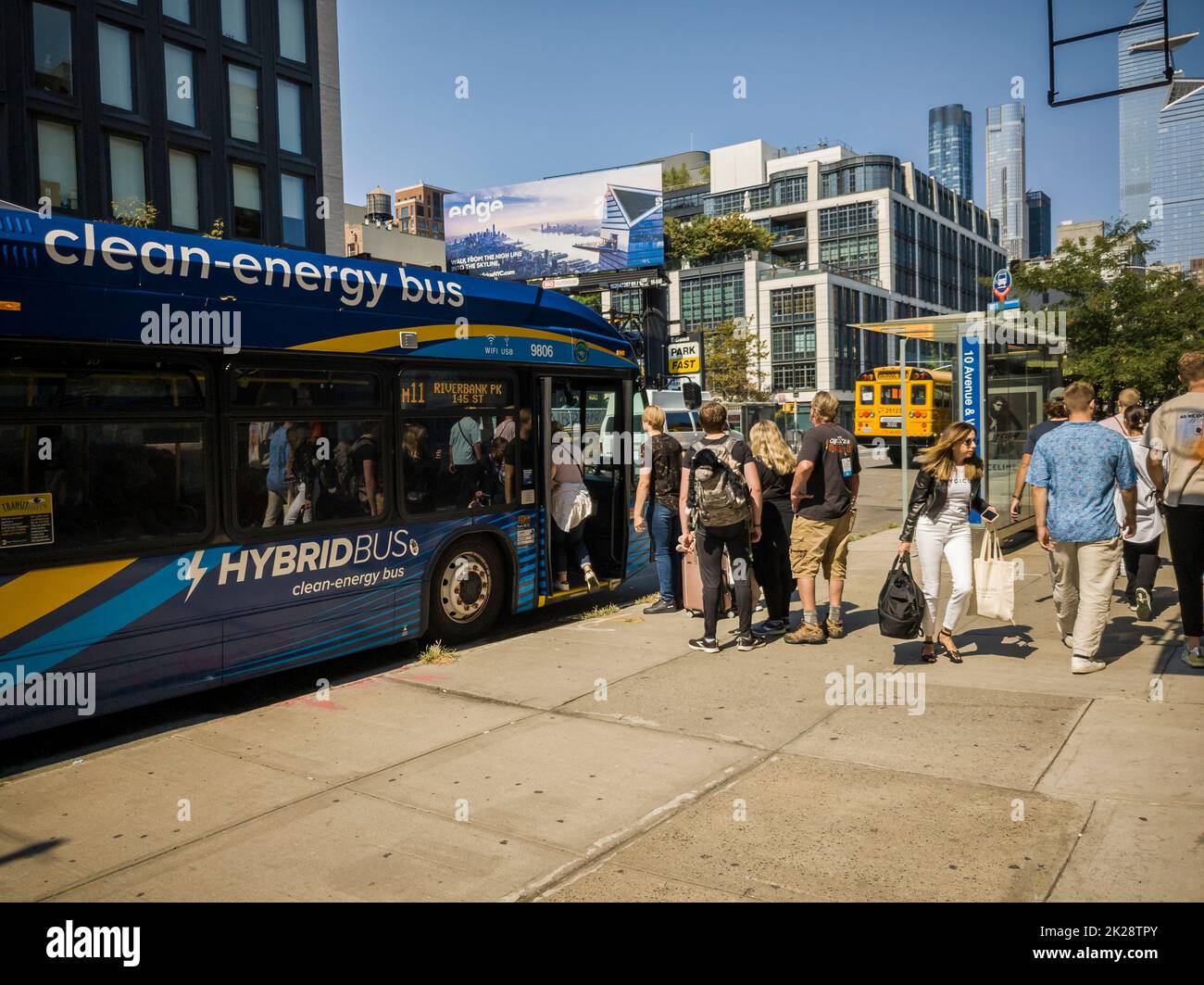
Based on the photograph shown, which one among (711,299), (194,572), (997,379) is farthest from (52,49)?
(711,299)

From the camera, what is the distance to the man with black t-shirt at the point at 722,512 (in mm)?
7613

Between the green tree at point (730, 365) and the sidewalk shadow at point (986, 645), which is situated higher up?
the green tree at point (730, 365)

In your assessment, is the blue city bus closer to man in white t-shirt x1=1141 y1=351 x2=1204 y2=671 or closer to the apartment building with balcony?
man in white t-shirt x1=1141 y1=351 x2=1204 y2=671

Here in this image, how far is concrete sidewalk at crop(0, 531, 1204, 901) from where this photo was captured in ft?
13.3

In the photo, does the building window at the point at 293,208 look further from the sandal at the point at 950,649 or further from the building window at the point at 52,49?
the sandal at the point at 950,649

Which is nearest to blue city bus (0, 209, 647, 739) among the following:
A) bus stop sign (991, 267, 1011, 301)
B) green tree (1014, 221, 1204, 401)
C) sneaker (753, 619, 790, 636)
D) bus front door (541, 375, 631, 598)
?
bus front door (541, 375, 631, 598)

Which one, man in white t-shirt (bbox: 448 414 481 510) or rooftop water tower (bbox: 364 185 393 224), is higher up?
rooftop water tower (bbox: 364 185 393 224)

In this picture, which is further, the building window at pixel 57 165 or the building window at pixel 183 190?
the building window at pixel 183 190

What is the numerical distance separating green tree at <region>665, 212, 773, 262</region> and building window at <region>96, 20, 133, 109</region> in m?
44.7

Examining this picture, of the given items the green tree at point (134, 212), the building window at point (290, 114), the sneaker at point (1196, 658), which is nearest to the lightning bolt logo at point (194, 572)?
the sneaker at point (1196, 658)

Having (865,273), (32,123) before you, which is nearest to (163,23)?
(32,123)

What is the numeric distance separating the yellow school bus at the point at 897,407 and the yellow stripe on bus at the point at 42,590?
3120cm

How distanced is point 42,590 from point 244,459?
5.01 feet

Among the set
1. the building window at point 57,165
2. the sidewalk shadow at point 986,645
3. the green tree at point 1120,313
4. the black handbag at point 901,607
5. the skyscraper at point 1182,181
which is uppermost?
the skyscraper at point 1182,181
